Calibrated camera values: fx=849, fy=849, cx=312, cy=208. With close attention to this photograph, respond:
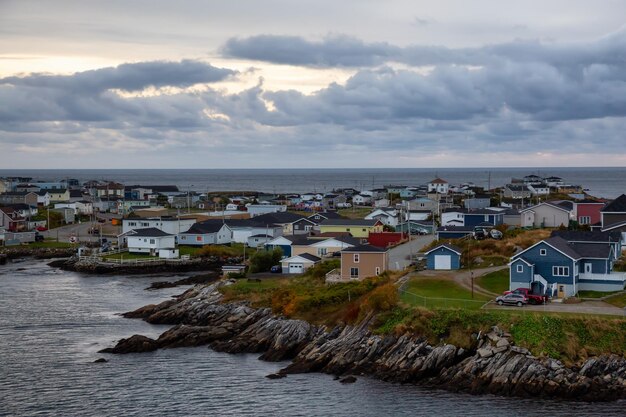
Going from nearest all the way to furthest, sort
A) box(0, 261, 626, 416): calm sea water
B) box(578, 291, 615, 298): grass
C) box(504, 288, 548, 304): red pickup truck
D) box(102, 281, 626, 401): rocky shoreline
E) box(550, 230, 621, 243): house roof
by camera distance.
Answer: box(0, 261, 626, 416): calm sea water
box(102, 281, 626, 401): rocky shoreline
box(504, 288, 548, 304): red pickup truck
box(578, 291, 615, 298): grass
box(550, 230, 621, 243): house roof

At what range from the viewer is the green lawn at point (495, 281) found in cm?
4716

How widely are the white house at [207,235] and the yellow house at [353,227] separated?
13759 millimetres

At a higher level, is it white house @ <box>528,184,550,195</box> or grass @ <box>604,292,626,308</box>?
white house @ <box>528,184,550,195</box>

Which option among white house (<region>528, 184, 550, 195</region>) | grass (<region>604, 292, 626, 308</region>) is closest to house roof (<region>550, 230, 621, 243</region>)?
grass (<region>604, 292, 626, 308</region>)

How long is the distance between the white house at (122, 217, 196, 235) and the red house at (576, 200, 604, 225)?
41273mm

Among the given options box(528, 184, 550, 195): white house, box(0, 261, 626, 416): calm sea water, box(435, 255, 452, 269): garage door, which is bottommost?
box(0, 261, 626, 416): calm sea water

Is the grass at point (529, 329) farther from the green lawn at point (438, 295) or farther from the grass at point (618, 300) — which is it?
the grass at point (618, 300)

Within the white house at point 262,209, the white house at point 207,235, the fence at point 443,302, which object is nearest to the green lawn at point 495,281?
the fence at point 443,302

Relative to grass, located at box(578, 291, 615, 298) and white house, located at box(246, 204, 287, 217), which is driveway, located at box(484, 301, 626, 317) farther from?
white house, located at box(246, 204, 287, 217)

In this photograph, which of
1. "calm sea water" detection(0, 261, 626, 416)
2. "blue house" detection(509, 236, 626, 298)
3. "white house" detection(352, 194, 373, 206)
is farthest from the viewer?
"white house" detection(352, 194, 373, 206)

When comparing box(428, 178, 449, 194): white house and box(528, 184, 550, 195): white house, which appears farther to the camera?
box(428, 178, 449, 194): white house

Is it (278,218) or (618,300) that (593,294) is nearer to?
(618,300)

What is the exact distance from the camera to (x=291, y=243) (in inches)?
2761

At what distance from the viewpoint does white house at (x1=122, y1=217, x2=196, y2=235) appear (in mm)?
91375
